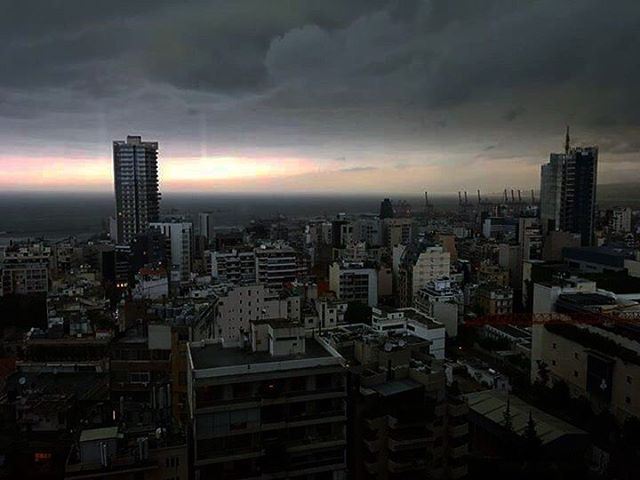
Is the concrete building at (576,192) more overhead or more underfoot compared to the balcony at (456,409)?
more overhead

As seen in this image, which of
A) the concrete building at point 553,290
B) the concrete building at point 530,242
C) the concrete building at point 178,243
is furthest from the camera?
the concrete building at point 178,243

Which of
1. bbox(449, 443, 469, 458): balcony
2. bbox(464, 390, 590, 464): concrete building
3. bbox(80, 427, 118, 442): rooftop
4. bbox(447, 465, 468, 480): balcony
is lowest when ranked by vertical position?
bbox(464, 390, 590, 464): concrete building

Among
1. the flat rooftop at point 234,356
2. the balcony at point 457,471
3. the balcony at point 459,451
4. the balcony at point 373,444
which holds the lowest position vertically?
the balcony at point 457,471

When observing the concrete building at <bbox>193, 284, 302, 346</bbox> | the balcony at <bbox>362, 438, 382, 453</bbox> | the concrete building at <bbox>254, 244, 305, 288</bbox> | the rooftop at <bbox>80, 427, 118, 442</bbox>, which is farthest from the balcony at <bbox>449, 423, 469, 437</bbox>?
the concrete building at <bbox>254, 244, 305, 288</bbox>

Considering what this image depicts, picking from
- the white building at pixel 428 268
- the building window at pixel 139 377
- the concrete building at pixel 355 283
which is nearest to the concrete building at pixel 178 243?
the concrete building at pixel 355 283

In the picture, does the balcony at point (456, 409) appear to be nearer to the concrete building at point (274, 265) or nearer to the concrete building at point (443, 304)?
the concrete building at point (443, 304)

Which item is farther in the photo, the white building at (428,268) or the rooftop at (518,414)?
the white building at (428,268)

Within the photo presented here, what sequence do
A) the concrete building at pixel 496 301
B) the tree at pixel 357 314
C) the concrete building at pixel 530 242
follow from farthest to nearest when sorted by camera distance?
the concrete building at pixel 530 242 → the concrete building at pixel 496 301 → the tree at pixel 357 314

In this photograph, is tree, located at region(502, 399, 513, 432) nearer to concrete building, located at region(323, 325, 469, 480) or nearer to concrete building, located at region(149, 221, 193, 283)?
concrete building, located at region(323, 325, 469, 480)
